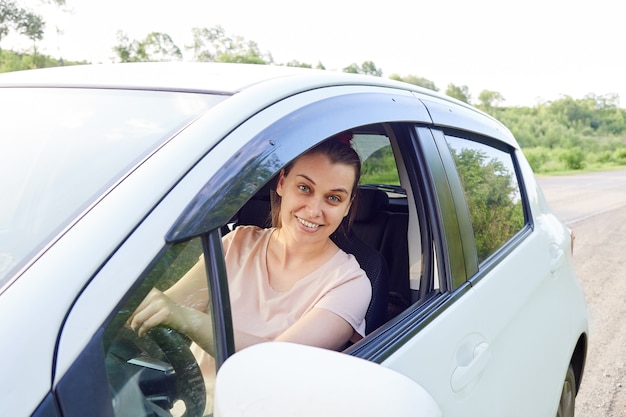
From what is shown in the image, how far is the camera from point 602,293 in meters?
5.72

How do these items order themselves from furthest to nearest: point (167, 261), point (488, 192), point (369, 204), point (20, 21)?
point (20, 21) < point (369, 204) < point (488, 192) < point (167, 261)

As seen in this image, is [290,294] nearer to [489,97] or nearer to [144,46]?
[144,46]

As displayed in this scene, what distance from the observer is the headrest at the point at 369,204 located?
2.54m

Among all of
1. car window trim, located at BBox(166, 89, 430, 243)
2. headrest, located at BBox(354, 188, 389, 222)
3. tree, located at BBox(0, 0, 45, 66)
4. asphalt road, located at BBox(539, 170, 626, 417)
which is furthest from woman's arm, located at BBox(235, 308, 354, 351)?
tree, located at BBox(0, 0, 45, 66)

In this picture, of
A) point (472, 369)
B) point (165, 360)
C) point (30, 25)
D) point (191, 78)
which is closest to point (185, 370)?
point (165, 360)

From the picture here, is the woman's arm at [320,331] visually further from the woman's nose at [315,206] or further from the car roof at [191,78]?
the car roof at [191,78]

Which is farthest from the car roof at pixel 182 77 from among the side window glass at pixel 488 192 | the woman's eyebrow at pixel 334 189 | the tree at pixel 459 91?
the tree at pixel 459 91

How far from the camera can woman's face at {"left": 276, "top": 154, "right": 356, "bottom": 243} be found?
5.89 ft

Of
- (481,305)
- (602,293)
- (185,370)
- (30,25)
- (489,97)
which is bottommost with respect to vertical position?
(602,293)

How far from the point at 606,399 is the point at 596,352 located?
2.64ft

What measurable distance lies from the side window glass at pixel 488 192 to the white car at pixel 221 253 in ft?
0.04

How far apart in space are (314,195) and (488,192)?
73 centimetres

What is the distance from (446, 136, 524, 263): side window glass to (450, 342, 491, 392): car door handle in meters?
0.39

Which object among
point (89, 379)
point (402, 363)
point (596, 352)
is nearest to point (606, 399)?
point (596, 352)
